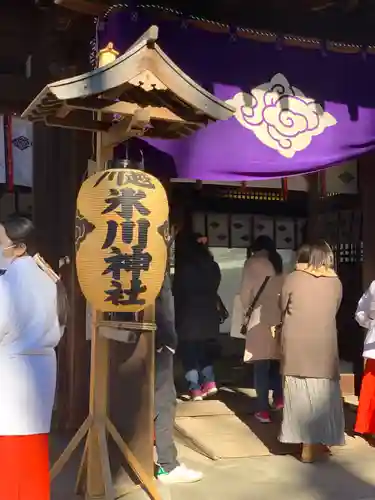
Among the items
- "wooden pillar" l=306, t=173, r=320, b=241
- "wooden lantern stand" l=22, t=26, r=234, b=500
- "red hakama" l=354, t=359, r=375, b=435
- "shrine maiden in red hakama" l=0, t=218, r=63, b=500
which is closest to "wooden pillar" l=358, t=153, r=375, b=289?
"wooden pillar" l=306, t=173, r=320, b=241

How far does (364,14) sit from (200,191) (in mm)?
4076

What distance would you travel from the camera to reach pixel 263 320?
734cm

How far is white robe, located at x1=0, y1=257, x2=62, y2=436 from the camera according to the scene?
399 cm

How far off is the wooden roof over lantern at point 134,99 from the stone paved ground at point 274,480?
270 cm

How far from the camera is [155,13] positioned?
527 cm

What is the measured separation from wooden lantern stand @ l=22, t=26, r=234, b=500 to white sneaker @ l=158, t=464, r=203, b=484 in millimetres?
356

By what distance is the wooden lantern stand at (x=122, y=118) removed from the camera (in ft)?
13.8

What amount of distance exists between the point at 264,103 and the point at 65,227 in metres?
2.38

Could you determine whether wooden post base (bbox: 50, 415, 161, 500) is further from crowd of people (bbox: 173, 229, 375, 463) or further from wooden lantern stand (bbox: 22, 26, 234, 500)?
crowd of people (bbox: 173, 229, 375, 463)

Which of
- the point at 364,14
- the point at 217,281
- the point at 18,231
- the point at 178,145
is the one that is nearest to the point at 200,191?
the point at 217,281

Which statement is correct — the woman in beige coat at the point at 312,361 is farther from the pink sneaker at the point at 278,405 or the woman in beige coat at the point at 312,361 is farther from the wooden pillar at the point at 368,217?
the wooden pillar at the point at 368,217

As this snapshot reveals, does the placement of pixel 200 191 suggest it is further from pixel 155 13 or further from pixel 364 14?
pixel 155 13

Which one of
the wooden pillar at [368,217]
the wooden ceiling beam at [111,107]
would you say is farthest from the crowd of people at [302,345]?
the wooden ceiling beam at [111,107]

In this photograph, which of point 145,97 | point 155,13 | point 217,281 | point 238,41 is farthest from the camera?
point 217,281
